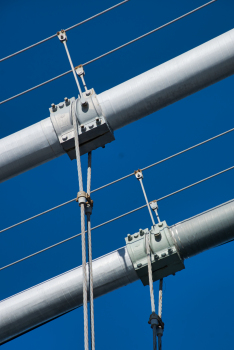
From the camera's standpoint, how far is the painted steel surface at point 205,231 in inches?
314

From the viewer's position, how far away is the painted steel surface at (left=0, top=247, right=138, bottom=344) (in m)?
8.26

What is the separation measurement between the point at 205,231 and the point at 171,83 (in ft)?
6.46

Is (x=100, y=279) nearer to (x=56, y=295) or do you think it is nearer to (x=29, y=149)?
(x=56, y=295)

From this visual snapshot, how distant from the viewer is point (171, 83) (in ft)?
24.9

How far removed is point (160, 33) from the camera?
518 inches

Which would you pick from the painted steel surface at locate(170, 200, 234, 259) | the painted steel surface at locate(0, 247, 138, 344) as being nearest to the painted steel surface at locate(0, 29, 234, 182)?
the painted steel surface at locate(170, 200, 234, 259)

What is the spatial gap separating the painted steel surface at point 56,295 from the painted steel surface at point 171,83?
193 centimetres

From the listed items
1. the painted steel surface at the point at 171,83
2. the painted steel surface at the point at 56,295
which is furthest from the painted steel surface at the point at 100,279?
the painted steel surface at the point at 171,83

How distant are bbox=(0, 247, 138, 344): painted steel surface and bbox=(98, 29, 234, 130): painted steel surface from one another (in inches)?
76.0

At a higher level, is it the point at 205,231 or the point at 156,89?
the point at 156,89

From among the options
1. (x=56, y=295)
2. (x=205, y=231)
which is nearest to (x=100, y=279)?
(x=56, y=295)

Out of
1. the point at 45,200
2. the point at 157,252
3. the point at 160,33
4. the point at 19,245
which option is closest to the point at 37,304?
the point at 157,252

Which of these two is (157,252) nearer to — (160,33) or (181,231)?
(181,231)

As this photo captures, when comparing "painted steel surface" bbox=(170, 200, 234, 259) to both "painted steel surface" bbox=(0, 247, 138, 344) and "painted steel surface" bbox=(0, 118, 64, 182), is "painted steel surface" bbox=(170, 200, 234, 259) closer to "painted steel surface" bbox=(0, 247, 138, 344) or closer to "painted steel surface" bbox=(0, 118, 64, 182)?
"painted steel surface" bbox=(0, 247, 138, 344)
